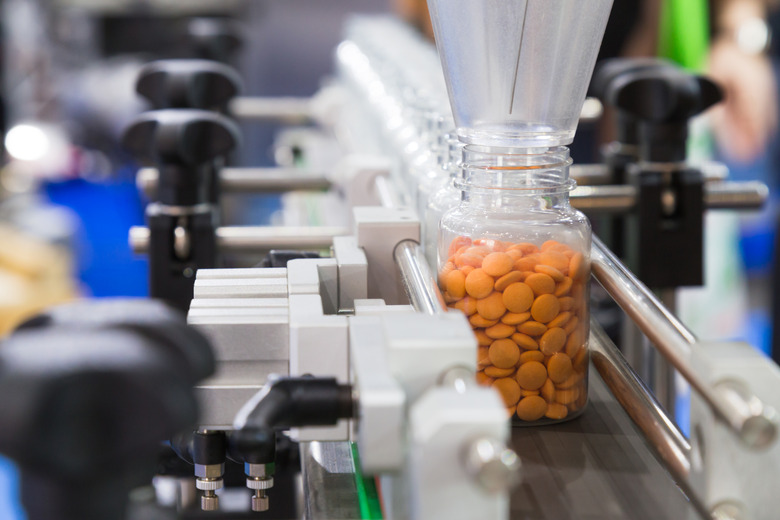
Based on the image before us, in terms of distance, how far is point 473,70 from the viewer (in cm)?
66

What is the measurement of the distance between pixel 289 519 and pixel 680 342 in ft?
1.83

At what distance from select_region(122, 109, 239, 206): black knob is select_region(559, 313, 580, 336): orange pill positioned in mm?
571

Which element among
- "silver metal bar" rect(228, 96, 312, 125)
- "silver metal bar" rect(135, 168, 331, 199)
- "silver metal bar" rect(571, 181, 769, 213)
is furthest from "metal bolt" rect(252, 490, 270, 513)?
"silver metal bar" rect(228, 96, 312, 125)

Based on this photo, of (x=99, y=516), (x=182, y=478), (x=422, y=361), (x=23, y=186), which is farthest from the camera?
(x=23, y=186)

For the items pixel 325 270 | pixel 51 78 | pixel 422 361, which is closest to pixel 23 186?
pixel 51 78

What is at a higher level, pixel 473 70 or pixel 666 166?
pixel 473 70

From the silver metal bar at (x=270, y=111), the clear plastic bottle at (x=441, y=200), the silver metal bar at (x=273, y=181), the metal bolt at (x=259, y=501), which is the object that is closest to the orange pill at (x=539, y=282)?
the clear plastic bottle at (x=441, y=200)

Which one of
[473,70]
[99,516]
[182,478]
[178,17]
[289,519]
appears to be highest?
[178,17]

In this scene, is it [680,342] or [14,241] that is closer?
[680,342]

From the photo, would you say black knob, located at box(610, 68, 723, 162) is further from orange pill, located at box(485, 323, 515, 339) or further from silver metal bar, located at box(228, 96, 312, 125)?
silver metal bar, located at box(228, 96, 312, 125)

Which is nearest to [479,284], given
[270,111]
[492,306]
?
[492,306]

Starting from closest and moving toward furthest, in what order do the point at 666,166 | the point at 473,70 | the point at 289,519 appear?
the point at 473,70 → the point at 289,519 → the point at 666,166

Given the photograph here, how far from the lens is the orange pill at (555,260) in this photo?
2.09 feet

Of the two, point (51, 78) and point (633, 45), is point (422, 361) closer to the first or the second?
point (633, 45)
